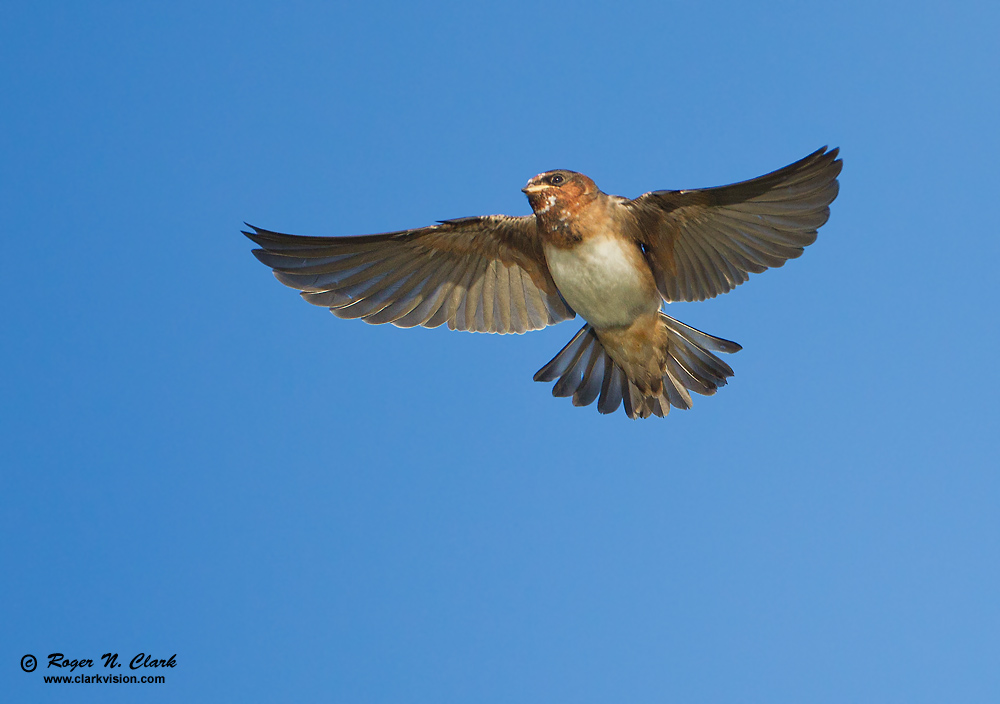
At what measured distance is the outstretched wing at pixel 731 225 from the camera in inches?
323

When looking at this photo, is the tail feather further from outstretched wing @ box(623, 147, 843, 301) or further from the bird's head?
the bird's head

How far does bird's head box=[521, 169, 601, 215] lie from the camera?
874 centimetres

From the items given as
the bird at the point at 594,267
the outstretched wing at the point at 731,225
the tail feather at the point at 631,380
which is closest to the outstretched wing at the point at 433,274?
the bird at the point at 594,267

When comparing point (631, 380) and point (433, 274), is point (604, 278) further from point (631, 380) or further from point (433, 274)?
point (433, 274)

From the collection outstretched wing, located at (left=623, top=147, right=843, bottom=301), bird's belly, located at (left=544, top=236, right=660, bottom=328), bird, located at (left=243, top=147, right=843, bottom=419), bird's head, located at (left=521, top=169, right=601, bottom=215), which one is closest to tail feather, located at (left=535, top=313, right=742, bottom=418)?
bird, located at (left=243, top=147, right=843, bottom=419)

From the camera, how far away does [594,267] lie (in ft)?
29.0

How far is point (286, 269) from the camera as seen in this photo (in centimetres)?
925

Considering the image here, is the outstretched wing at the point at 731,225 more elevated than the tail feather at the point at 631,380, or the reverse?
the outstretched wing at the point at 731,225

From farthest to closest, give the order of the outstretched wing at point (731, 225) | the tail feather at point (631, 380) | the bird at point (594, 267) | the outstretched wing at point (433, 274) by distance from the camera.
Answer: the tail feather at point (631, 380)
the outstretched wing at point (433, 274)
the bird at point (594, 267)
the outstretched wing at point (731, 225)

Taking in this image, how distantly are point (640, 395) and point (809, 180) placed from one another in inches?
115

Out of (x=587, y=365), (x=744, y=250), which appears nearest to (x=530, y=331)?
(x=587, y=365)

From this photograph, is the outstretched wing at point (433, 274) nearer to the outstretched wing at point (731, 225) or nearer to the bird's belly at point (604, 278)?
the bird's belly at point (604, 278)

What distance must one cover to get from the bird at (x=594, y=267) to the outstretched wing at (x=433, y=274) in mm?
12

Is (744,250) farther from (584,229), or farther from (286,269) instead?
(286,269)
